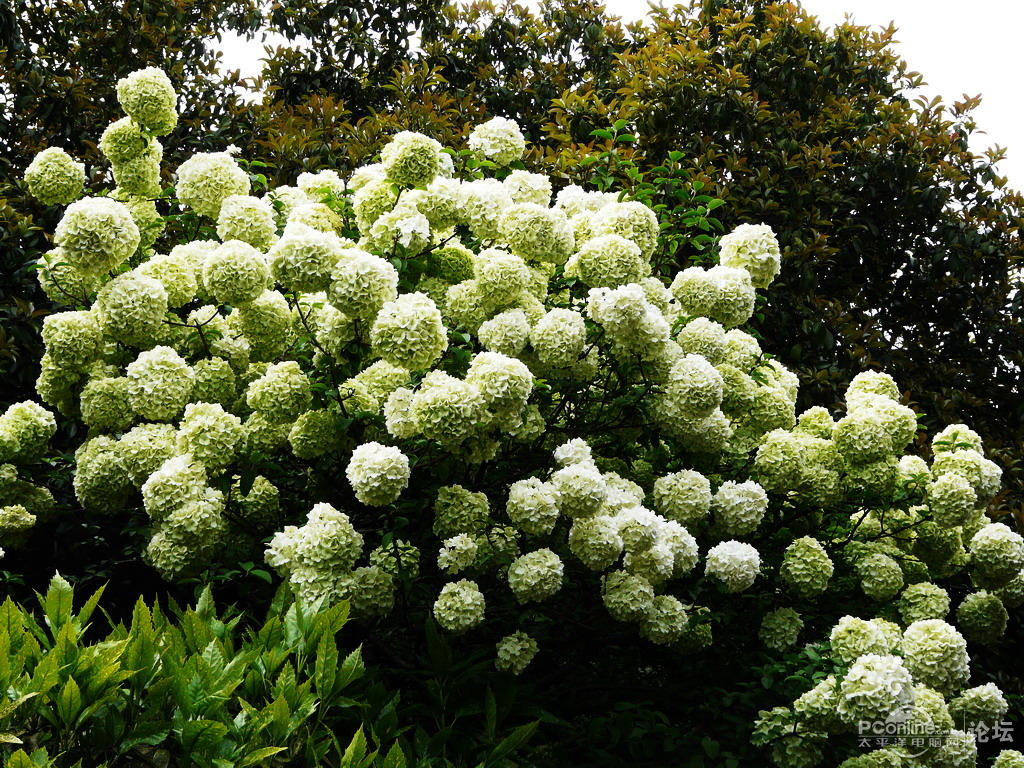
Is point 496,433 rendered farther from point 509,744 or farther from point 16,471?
point 16,471

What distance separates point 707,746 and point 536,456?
143 cm

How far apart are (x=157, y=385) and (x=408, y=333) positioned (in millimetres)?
1135

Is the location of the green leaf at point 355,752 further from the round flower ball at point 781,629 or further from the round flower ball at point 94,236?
the round flower ball at point 94,236

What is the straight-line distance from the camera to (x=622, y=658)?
5.02 m

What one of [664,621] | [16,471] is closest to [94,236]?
[16,471]

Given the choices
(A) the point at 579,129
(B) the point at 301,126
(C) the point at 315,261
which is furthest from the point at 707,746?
(B) the point at 301,126

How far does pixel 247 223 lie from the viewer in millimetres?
4648

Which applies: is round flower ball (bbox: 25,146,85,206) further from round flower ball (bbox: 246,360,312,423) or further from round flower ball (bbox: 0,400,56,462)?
round flower ball (bbox: 246,360,312,423)

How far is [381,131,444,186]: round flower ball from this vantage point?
15.5 ft

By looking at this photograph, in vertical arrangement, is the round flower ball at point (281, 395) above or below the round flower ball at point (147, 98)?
below

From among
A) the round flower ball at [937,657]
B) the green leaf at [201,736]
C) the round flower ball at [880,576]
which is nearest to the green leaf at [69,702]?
the green leaf at [201,736]

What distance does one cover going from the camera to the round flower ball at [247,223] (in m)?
4.66

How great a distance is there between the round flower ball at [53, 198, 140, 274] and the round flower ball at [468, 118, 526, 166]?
187 centimetres

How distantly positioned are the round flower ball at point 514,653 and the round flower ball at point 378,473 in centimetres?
83
